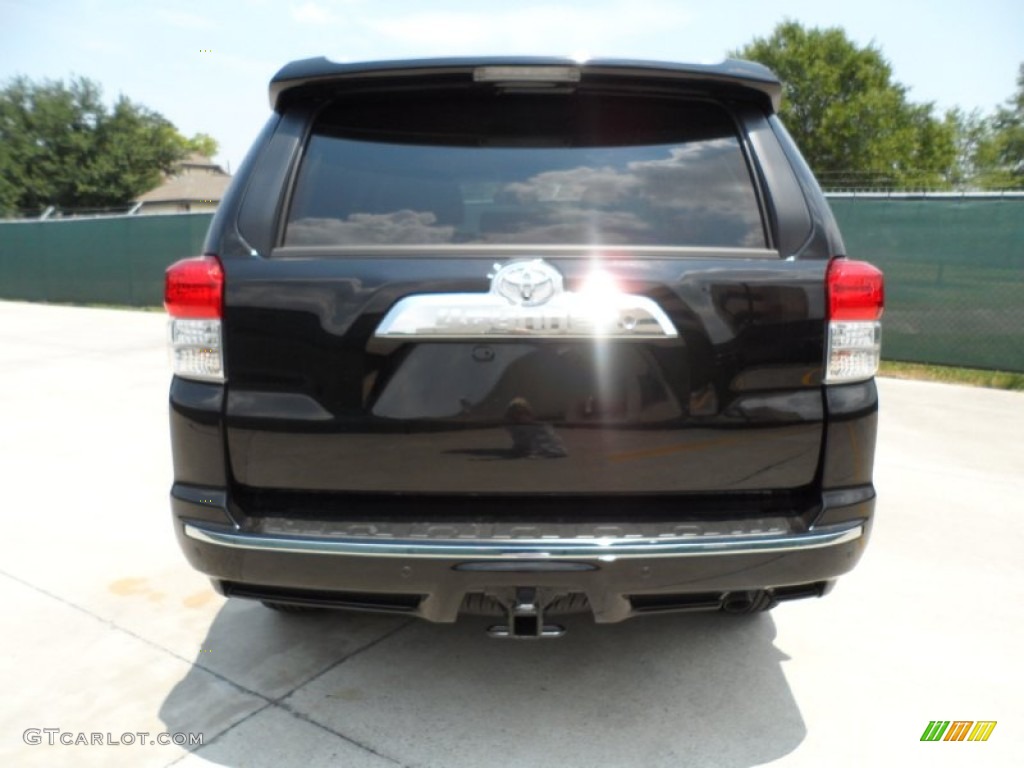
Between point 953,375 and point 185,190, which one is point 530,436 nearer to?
point 953,375

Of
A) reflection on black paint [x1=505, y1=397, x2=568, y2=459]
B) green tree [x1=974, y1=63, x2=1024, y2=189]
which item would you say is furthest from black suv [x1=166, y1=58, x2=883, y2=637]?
green tree [x1=974, y1=63, x2=1024, y2=189]

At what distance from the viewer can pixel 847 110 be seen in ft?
170

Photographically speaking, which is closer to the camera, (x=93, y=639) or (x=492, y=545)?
(x=492, y=545)

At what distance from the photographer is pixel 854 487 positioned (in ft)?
7.06

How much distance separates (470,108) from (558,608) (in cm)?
140

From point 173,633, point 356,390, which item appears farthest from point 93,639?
point 356,390

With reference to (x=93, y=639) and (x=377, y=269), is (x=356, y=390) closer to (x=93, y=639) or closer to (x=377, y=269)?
(x=377, y=269)

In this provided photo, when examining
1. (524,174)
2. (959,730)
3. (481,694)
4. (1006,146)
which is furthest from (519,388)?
(1006,146)

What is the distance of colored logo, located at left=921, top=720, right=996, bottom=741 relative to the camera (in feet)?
7.99

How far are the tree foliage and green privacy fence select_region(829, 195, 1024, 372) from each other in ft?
170

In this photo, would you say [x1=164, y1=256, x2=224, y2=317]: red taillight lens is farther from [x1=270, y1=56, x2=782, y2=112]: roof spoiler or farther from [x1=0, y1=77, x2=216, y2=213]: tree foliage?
[x1=0, y1=77, x2=216, y2=213]: tree foliage

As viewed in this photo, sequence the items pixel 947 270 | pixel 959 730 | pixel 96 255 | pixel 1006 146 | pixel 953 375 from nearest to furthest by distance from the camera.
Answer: pixel 959 730 < pixel 947 270 < pixel 953 375 < pixel 96 255 < pixel 1006 146

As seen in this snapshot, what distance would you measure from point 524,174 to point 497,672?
1649mm

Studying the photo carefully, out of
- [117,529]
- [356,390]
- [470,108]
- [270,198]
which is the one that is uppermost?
Answer: [470,108]
